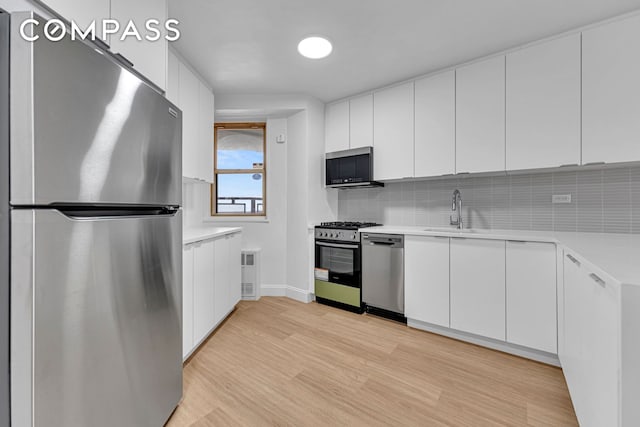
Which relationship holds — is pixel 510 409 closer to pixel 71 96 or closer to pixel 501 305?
pixel 501 305

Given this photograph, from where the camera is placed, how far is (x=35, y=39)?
72 cm

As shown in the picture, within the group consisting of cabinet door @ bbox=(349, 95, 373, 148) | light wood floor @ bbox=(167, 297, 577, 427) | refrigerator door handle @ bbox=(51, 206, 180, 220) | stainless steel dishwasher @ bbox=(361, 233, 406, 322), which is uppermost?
cabinet door @ bbox=(349, 95, 373, 148)

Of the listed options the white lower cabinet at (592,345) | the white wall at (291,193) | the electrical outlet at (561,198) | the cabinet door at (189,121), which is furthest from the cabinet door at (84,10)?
the electrical outlet at (561,198)

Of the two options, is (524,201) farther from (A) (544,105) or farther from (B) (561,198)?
(A) (544,105)

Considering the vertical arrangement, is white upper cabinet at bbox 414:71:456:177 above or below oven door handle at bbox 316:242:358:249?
above

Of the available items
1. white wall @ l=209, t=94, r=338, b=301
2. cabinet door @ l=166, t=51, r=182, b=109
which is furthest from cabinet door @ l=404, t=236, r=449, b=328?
cabinet door @ l=166, t=51, r=182, b=109

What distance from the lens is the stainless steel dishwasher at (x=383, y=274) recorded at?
2.62 metres

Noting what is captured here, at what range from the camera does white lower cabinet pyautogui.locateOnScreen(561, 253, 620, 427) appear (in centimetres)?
83

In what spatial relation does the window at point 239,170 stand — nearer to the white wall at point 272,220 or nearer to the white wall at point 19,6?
the white wall at point 272,220

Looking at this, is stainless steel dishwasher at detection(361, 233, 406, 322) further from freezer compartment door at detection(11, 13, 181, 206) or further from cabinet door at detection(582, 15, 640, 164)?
freezer compartment door at detection(11, 13, 181, 206)

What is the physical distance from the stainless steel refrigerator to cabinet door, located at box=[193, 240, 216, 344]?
0.73m

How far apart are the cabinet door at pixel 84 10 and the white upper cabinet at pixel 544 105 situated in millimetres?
2713

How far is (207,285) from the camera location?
2197 mm

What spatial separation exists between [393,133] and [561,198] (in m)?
1.58
